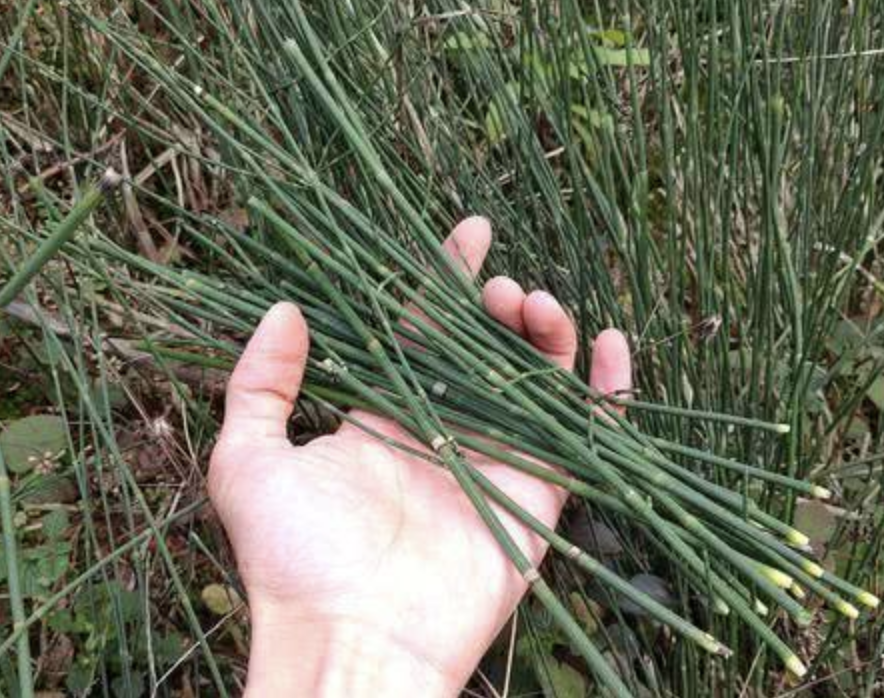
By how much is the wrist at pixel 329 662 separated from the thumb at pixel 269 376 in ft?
0.65

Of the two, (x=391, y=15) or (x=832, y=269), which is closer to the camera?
(x=832, y=269)

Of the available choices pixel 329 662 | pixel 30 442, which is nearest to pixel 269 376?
pixel 329 662

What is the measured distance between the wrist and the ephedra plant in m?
0.16

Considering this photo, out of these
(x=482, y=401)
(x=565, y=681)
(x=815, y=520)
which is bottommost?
(x=565, y=681)

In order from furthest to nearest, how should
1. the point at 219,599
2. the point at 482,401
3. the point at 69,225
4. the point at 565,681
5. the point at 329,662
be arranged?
1. the point at 219,599
2. the point at 565,681
3. the point at 482,401
4. the point at 329,662
5. the point at 69,225

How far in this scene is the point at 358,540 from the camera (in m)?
1.09

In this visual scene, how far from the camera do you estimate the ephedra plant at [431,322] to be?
98cm

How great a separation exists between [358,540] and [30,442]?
28.3 inches

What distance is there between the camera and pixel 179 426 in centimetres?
177

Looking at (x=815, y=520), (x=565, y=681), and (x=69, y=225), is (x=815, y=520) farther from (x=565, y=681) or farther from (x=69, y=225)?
(x=69, y=225)

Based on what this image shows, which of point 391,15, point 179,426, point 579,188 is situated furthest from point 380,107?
point 179,426

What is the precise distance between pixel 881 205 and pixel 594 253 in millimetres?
615

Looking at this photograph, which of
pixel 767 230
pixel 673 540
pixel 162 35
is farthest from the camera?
pixel 162 35

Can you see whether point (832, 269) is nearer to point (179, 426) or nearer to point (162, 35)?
point (179, 426)
